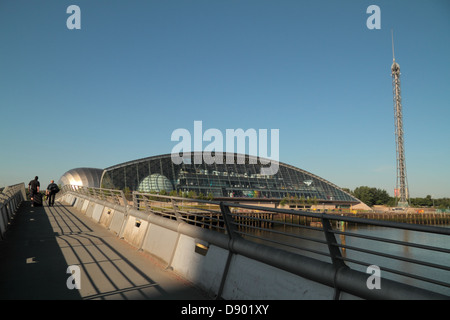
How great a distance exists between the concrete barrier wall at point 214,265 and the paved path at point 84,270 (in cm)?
27

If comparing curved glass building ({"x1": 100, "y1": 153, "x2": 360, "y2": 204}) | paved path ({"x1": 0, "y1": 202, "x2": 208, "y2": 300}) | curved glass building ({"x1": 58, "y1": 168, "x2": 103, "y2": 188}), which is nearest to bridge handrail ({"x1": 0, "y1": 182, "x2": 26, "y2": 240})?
paved path ({"x1": 0, "y1": 202, "x2": 208, "y2": 300})

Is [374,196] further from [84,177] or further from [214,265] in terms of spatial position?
[214,265]

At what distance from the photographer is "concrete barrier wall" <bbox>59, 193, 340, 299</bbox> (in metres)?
4.18

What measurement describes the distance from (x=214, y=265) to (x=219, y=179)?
87.3 meters

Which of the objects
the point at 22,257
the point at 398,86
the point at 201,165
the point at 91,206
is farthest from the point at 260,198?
the point at 22,257

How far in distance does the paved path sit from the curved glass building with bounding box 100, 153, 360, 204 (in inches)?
2973

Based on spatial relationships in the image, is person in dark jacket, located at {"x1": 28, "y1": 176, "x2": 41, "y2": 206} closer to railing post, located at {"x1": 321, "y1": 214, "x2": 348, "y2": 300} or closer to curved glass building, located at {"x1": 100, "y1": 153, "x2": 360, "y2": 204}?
railing post, located at {"x1": 321, "y1": 214, "x2": 348, "y2": 300}

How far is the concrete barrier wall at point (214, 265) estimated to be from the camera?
4180 millimetres

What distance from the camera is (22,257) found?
786 centimetres

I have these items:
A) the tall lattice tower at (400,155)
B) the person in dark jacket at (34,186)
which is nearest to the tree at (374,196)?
the tall lattice tower at (400,155)

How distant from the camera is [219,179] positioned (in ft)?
305
